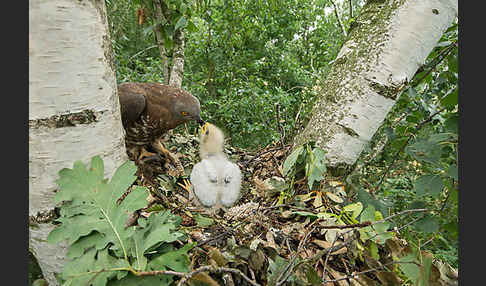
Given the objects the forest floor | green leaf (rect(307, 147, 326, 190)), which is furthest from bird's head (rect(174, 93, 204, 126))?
green leaf (rect(307, 147, 326, 190))

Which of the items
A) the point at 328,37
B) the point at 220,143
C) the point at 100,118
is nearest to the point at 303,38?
the point at 328,37

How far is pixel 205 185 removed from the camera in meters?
1.33

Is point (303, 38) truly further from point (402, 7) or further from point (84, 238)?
point (84, 238)

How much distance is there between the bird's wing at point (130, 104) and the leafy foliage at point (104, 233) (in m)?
0.97

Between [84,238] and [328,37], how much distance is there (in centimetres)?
388

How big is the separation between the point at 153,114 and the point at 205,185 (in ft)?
1.87

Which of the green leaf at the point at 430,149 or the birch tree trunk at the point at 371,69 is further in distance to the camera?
the birch tree trunk at the point at 371,69

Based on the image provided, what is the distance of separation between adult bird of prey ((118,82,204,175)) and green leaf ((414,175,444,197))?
3.97ft

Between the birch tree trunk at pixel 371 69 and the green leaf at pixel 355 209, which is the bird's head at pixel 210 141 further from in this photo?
the green leaf at pixel 355 209

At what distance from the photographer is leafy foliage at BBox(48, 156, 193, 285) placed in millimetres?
537

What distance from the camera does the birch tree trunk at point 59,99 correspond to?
1.81 feet

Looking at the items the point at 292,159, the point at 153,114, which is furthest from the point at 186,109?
the point at 292,159

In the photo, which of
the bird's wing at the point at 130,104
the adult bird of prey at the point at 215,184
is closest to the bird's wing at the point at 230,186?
the adult bird of prey at the point at 215,184

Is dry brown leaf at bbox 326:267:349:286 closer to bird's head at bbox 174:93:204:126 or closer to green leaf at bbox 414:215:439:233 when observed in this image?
green leaf at bbox 414:215:439:233
